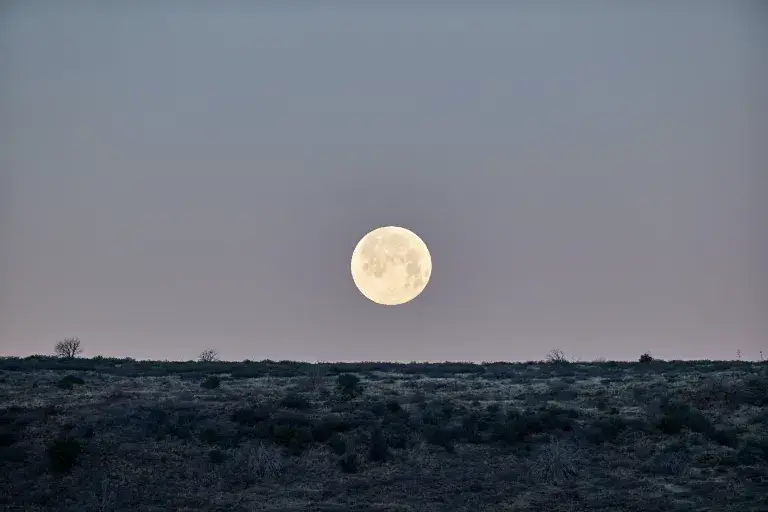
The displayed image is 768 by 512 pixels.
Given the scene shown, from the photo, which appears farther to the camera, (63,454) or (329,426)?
(329,426)

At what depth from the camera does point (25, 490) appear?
35.6m

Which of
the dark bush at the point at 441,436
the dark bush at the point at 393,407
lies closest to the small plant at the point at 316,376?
the dark bush at the point at 393,407

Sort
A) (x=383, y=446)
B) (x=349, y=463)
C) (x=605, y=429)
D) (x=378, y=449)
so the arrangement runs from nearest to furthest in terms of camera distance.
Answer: (x=349, y=463) < (x=378, y=449) < (x=383, y=446) < (x=605, y=429)

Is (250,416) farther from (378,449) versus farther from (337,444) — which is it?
(378,449)

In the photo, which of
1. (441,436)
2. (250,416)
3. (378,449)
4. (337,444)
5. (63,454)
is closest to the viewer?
(63,454)

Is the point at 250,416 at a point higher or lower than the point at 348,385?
lower

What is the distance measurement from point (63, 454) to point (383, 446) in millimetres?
12863

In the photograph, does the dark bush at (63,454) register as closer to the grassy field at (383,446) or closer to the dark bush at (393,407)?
the grassy field at (383,446)

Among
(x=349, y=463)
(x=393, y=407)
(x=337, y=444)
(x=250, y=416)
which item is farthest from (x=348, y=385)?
(x=349, y=463)

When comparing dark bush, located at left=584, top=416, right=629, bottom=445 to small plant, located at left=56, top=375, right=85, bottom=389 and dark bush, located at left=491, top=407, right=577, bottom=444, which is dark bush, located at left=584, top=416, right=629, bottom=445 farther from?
small plant, located at left=56, top=375, right=85, bottom=389

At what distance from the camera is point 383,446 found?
129 ft

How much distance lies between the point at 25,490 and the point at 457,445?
56.9 ft

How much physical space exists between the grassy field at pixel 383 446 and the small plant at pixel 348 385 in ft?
0.66

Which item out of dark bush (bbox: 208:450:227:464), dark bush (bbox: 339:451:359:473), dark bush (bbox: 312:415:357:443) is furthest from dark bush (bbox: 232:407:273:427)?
dark bush (bbox: 339:451:359:473)
